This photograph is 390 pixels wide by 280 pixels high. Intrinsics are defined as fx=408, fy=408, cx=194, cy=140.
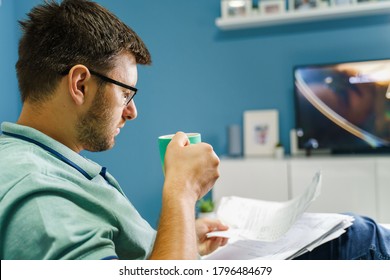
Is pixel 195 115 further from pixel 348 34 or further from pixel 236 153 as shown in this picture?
pixel 348 34

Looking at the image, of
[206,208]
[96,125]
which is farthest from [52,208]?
[206,208]

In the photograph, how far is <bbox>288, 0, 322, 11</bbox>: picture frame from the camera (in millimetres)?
2568

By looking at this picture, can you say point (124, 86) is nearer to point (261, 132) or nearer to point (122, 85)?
point (122, 85)

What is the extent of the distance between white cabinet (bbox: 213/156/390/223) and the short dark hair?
1792mm

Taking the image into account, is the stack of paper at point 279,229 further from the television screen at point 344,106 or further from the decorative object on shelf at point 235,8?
the decorative object on shelf at point 235,8

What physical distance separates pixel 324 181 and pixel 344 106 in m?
0.49

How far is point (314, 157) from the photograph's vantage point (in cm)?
251

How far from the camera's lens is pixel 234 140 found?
270 cm

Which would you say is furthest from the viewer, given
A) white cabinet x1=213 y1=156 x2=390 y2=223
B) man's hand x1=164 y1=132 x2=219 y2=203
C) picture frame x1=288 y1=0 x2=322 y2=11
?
picture frame x1=288 y1=0 x2=322 y2=11

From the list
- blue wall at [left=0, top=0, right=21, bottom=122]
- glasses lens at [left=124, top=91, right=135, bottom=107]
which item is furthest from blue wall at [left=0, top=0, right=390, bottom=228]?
glasses lens at [left=124, top=91, right=135, bottom=107]

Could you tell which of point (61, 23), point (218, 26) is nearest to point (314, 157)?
point (218, 26)

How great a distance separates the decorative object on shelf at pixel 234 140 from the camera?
8.83 feet

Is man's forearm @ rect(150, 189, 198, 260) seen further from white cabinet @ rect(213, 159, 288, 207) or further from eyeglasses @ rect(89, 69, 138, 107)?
white cabinet @ rect(213, 159, 288, 207)

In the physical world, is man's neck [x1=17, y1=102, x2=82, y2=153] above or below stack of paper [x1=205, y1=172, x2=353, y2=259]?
above
